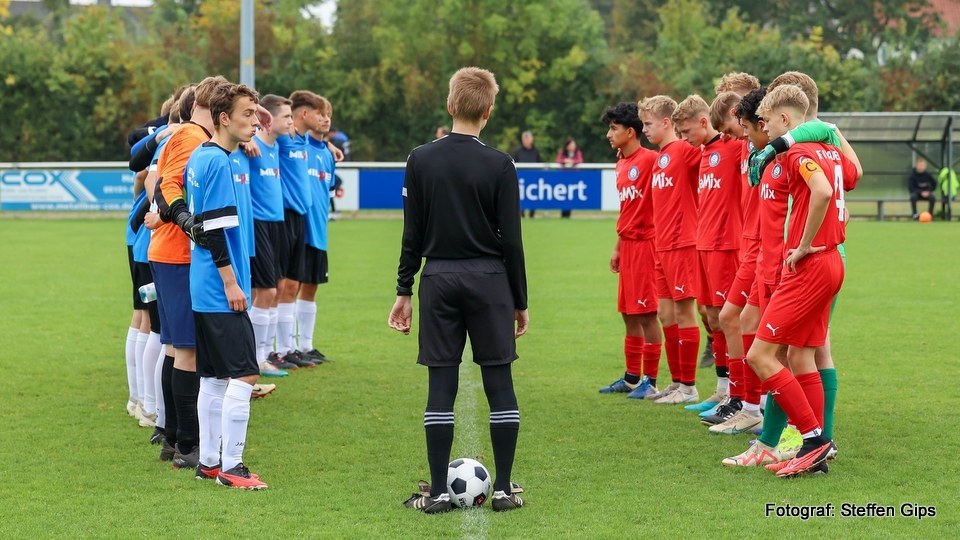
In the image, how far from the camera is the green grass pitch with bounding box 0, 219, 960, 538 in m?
5.43

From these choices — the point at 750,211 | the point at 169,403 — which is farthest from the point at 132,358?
the point at 750,211

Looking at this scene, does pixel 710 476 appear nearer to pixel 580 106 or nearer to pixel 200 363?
pixel 200 363

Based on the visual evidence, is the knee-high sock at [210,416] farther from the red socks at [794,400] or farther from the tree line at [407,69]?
the tree line at [407,69]

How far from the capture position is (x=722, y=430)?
7.39 metres

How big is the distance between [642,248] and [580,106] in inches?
1197

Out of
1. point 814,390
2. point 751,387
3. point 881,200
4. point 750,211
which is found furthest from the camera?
point 881,200

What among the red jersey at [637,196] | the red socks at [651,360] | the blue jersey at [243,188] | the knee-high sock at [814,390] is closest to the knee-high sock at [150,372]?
the blue jersey at [243,188]

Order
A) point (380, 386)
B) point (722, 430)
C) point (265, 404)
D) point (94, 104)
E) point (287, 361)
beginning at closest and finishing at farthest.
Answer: point (722, 430), point (265, 404), point (380, 386), point (287, 361), point (94, 104)

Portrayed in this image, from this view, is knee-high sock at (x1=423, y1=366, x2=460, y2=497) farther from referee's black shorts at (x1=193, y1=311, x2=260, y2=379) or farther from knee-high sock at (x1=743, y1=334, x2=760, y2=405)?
knee-high sock at (x1=743, y1=334, x2=760, y2=405)

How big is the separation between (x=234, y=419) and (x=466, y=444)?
1.60 m

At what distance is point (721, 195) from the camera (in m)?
7.72

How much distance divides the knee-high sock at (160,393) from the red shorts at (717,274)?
3.60 metres

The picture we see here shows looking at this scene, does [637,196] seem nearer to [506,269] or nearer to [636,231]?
[636,231]

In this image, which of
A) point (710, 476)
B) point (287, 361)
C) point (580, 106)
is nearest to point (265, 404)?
point (287, 361)
